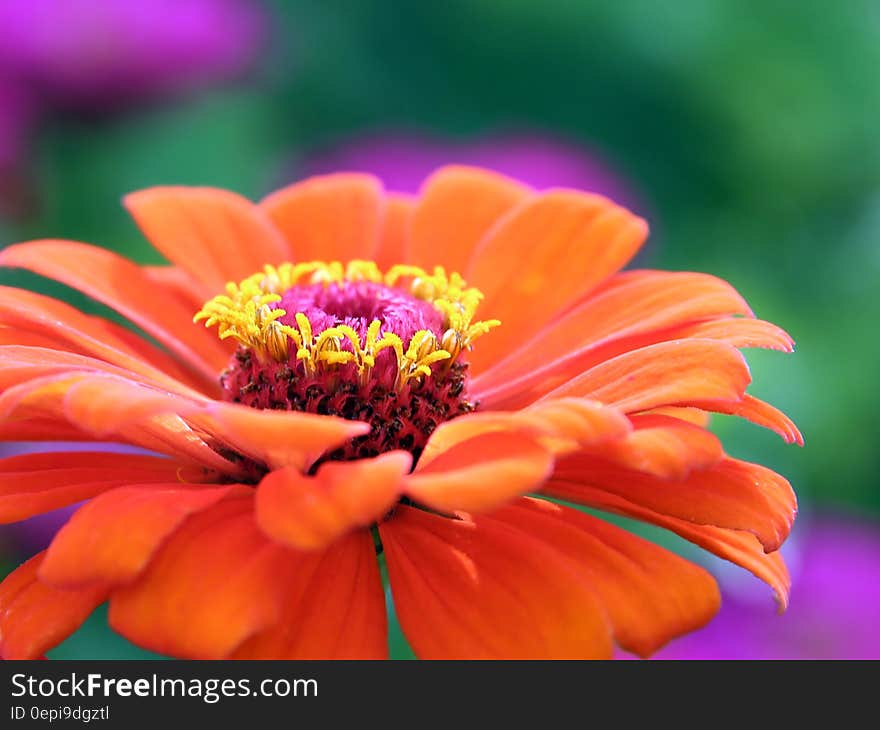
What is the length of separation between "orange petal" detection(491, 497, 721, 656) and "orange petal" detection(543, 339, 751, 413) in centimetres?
10

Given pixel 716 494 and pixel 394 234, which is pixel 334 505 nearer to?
pixel 716 494

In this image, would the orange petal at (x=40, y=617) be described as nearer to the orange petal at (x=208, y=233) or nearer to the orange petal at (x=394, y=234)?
the orange petal at (x=208, y=233)

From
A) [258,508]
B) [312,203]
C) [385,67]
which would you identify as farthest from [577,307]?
[385,67]

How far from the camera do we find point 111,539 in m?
0.69

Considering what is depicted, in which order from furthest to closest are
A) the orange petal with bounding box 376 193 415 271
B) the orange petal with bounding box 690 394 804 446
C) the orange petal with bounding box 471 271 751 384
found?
the orange petal with bounding box 376 193 415 271, the orange petal with bounding box 471 271 751 384, the orange petal with bounding box 690 394 804 446

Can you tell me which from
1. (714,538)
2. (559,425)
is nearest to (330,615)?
(559,425)

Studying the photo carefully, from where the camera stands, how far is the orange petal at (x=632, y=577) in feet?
2.48

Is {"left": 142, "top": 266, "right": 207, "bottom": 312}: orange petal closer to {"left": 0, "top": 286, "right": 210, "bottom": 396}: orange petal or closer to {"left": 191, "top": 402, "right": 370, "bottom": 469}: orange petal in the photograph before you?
{"left": 0, "top": 286, "right": 210, "bottom": 396}: orange petal

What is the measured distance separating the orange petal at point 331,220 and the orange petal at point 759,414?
0.51 metres

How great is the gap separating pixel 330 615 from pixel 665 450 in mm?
250

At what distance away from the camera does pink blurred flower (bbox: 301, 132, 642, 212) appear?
2.03m

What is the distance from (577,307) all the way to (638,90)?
1336 mm

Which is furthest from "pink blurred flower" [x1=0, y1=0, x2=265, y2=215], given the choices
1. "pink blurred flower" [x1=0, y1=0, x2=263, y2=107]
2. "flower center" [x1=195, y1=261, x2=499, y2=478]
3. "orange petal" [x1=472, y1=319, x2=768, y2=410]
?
"orange petal" [x1=472, y1=319, x2=768, y2=410]

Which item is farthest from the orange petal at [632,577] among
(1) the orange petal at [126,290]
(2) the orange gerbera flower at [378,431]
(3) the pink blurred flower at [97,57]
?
(3) the pink blurred flower at [97,57]
